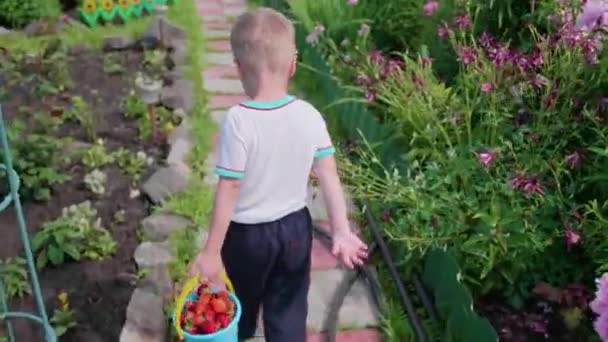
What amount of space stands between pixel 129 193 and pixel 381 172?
4.24 feet

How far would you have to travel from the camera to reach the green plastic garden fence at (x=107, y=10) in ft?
22.0

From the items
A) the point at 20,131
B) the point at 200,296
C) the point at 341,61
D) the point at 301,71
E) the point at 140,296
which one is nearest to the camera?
the point at 200,296

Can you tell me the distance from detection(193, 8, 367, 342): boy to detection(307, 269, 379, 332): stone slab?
16.1 inches

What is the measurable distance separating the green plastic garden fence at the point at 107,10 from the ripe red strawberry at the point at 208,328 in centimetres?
483

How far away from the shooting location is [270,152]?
2299mm

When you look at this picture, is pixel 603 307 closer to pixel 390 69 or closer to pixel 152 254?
pixel 152 254

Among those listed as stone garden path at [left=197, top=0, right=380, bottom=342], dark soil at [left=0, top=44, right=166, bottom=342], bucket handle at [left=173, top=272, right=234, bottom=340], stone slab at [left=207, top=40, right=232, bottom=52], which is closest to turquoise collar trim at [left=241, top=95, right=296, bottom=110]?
bucket handle at [left=173, top=272, right=234, bottom=340]

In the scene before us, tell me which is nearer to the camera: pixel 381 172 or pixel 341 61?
pixel 381 172

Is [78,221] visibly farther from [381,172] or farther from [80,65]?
[80,65]

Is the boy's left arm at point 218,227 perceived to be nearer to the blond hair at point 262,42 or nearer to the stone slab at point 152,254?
the blond hair at point 262,42

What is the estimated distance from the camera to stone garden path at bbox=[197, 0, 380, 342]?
311 cm

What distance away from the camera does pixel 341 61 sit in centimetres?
470

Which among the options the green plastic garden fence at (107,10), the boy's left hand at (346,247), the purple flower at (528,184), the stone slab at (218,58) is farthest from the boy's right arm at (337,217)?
the green plastic garden fence at (107,10)

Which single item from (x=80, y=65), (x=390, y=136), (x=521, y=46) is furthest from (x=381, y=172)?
(x=80, y=65)
